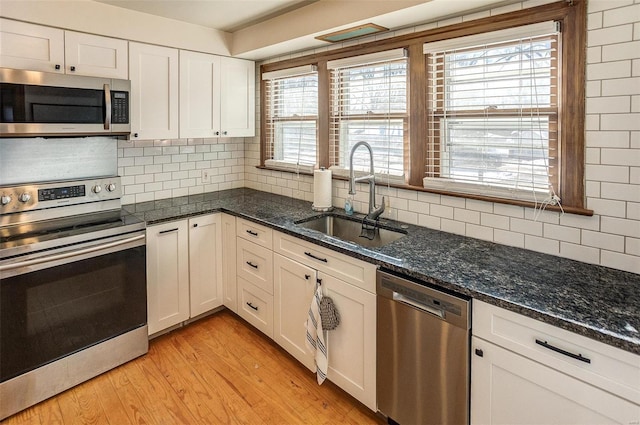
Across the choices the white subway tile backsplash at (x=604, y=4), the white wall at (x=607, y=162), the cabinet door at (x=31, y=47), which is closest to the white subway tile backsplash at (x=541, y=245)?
the white wall at (x=607, y=162)

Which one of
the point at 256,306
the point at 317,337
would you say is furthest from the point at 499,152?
the point at 256,306

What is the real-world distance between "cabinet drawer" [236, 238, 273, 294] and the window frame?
997mm

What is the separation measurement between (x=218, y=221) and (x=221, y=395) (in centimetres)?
129

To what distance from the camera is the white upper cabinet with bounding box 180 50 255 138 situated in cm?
309

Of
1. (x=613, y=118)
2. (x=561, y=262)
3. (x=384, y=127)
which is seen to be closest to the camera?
(x=613, y=118)

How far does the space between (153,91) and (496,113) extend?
2.33m

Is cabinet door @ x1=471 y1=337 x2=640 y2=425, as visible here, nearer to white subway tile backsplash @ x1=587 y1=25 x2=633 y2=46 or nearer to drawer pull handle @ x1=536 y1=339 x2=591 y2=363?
drawer pull handle @ x1=536 y1=339 x2=591 y2=363

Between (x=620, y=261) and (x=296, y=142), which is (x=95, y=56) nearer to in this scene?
(x=296, y=142)

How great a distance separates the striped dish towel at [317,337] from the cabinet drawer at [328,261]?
0.51 feet

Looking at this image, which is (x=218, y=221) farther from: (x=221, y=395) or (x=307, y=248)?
(x=221, y=395)

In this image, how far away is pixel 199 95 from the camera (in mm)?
3170

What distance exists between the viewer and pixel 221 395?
2270 mm

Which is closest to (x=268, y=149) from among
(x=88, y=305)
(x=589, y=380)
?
(x=88, y=305)

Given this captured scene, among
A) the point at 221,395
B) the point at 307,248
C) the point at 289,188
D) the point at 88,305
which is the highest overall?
the point at 289,188
